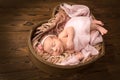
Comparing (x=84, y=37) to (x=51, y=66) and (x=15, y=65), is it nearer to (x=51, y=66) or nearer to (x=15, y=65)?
(x=51, y=66)

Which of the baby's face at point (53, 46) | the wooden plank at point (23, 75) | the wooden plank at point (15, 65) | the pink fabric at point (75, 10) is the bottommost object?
the wooden plank at point (23, 75)

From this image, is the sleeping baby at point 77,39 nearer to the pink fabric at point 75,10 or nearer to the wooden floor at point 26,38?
the pink fabric at point 75,10

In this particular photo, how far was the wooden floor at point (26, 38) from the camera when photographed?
5.28 ft

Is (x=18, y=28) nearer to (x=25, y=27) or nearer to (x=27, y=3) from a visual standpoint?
(x=25, y=27)

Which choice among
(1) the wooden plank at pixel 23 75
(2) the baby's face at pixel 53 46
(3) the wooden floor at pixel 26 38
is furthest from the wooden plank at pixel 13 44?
(2) the baby's face at pixel 53 46

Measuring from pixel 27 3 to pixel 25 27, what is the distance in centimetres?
24

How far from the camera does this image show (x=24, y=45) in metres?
1.72

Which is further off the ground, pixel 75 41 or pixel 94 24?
pixel 94 24

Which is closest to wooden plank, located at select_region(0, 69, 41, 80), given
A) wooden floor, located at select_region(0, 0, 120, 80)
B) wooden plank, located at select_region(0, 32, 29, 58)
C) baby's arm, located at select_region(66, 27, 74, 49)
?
wooden floor, located at select_region(0, 0, 120, 80)

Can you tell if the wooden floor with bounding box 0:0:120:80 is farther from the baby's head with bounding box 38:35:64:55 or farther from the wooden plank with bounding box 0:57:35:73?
the baby's head with bounding box 38:35:64:55

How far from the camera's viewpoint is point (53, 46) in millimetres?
1497

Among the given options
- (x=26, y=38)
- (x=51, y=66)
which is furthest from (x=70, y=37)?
(x=26, y=38)

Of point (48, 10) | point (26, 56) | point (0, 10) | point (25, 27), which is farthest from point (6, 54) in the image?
point (48, 10)

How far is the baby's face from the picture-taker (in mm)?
1492
